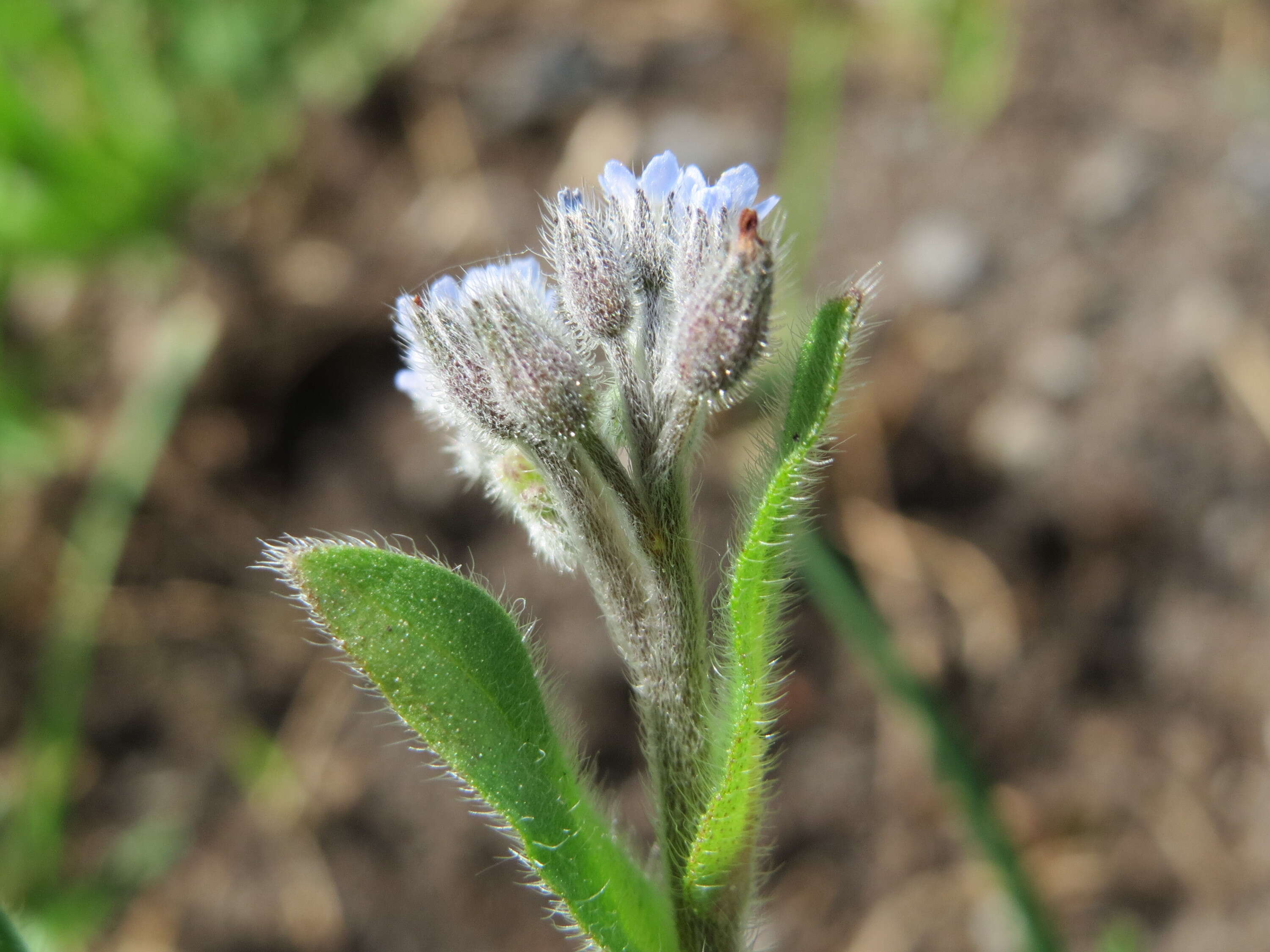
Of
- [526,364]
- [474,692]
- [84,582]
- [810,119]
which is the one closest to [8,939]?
[474,692]

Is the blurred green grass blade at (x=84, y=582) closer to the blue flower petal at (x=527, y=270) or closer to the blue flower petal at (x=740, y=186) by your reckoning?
the blue flower petal at (x=527, y=270)

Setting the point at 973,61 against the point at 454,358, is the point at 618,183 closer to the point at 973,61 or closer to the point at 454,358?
the point at 454,358

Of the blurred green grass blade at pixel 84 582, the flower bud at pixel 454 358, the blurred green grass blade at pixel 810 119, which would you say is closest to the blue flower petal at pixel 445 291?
the flower bud at pixel 454 358

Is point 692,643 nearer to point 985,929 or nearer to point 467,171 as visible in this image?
point 985,929

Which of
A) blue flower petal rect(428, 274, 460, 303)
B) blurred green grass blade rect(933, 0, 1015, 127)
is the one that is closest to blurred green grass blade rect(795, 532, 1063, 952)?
blue flower petal rect(428, 274, 460, 303)

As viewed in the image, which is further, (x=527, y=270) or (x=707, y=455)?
(x=707, y=455)

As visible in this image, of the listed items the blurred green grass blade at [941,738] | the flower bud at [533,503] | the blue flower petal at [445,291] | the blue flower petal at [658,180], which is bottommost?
the blurred green grass blade at [941,738]
